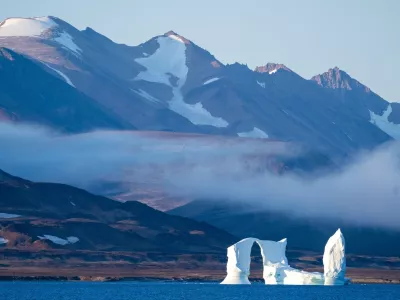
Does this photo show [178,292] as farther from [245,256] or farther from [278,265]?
[278,265]

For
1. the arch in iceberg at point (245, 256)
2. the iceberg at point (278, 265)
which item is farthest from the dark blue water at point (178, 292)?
the arch in iceberg at point (245, 256)

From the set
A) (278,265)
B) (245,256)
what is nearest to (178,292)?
(245,256)

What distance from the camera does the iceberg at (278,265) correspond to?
513 ft

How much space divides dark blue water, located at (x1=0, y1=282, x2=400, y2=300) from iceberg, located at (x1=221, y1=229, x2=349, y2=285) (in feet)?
5.54

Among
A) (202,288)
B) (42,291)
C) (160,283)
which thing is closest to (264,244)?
(202,288)

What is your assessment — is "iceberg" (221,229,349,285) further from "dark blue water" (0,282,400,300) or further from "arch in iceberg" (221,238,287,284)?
"dark blue water" (0,282,400,300)

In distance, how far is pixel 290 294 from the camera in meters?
156

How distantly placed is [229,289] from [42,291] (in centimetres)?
2651

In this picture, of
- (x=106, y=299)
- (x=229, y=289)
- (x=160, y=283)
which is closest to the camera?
(x=106, y=299)

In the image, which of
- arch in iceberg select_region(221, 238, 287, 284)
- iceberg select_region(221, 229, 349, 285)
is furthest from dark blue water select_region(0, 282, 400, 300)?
arch in iceberg select_region(221, 238, 287, 284)

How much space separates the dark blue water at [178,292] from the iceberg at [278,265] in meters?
1.69

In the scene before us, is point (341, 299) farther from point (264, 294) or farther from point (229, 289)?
point (229, 289)

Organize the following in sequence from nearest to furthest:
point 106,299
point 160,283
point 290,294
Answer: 1. point 106,299
2. point 290,294
3. point 160,283

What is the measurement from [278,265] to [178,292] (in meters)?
13.9
